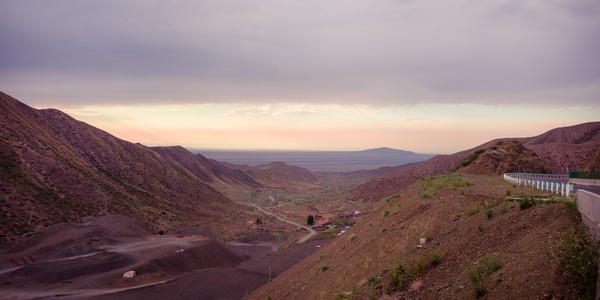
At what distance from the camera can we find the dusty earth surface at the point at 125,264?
33.5m

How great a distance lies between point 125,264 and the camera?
40562 mm

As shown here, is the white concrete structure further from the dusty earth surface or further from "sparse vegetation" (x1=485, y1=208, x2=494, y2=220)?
"sparse vegetation" (x1=485, y1=208, x2=494, y2=220)

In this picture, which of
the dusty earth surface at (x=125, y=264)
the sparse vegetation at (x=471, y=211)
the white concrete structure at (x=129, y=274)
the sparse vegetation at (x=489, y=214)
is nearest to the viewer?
the sparse vegetation at (x=489, y=214)

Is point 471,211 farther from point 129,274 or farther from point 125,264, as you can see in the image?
point 125,264

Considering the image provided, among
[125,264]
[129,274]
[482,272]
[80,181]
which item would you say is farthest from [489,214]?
[80,181]

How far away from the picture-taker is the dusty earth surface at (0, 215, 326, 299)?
33.5 m

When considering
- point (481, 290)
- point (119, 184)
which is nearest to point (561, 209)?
point (481, 290)

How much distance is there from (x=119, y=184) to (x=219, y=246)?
33.4 metres

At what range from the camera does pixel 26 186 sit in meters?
52.3

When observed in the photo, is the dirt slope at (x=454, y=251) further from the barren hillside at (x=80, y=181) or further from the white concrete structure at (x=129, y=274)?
the barren hillside at (x=80, y=181)

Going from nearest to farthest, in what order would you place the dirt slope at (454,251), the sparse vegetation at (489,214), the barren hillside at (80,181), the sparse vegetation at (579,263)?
the sparse vegetation at (579,263) → the dirt slope at (454,251) → the sparse vegetation at (489,214) → the barren hillside at (80,181)

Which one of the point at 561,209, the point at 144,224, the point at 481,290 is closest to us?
the point at 481,290

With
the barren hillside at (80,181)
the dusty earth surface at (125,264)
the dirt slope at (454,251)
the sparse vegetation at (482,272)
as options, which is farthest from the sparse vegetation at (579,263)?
the barren hillside at (80,181)

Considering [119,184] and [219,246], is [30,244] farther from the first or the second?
[119,184]
